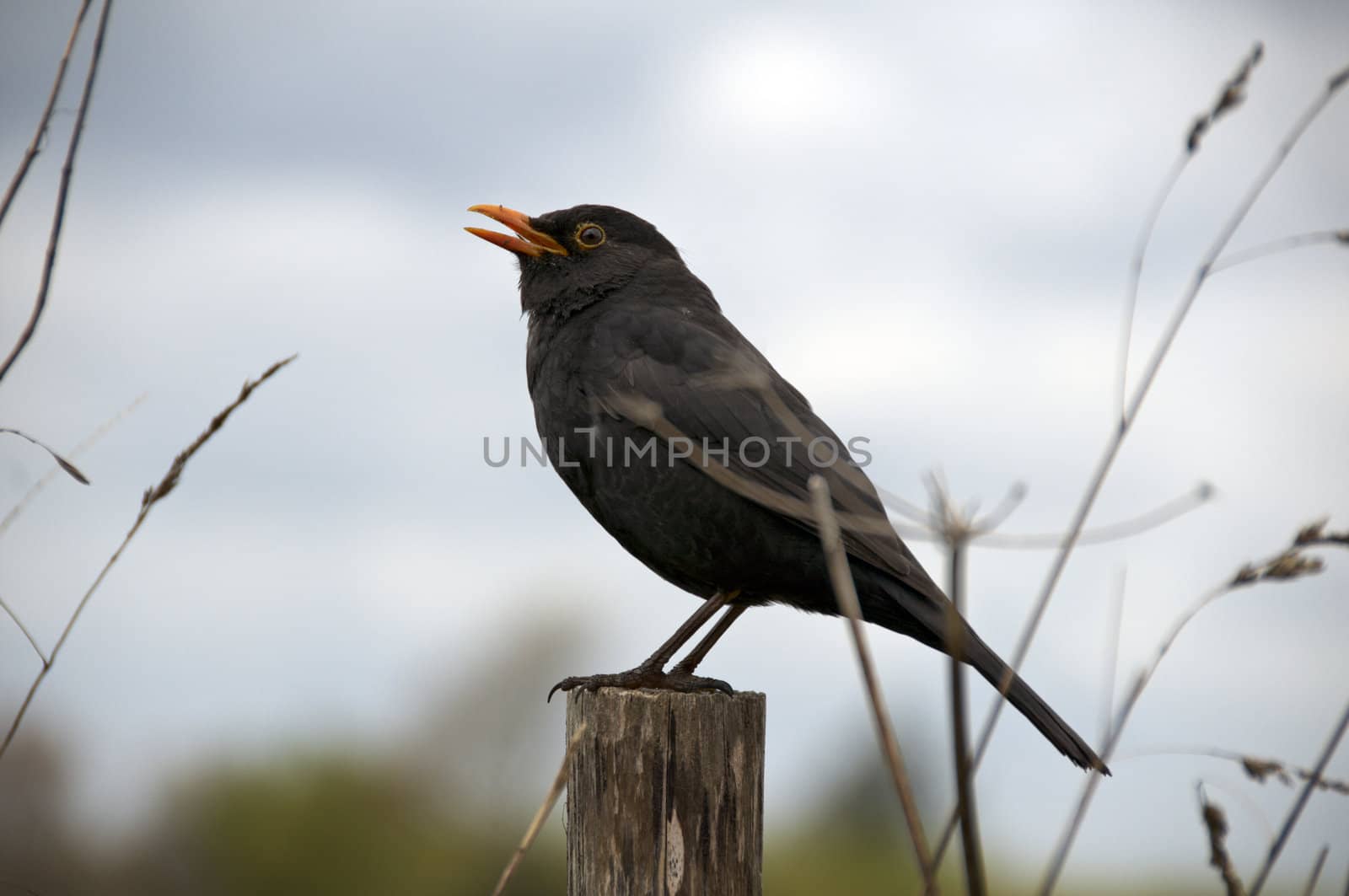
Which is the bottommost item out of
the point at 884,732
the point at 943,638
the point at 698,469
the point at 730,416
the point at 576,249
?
the point at 884,732

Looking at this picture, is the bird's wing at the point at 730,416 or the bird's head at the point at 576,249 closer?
the bird's wing at the point at 730,416

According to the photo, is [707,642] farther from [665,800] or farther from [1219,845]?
[1219,845]

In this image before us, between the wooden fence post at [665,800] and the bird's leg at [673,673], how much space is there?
378mm

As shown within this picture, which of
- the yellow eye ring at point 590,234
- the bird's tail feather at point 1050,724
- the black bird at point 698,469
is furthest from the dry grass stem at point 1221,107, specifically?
the yellow eye ring at point 590,234

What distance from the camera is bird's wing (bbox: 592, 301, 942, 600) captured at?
415 cm

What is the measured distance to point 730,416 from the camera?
14.5 ft

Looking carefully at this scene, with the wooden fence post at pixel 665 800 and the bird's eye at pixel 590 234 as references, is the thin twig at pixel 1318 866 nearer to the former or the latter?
the wooden fence post at pixel 665 800

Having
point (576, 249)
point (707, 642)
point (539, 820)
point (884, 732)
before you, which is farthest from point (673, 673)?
point (884, 732)

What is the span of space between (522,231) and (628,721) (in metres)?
2.54

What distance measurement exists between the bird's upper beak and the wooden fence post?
228cm

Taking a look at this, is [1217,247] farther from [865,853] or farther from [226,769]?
[865,853]

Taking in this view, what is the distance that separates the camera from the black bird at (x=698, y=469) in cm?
409

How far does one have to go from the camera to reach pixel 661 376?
4457mm

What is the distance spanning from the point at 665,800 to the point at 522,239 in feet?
8.78
